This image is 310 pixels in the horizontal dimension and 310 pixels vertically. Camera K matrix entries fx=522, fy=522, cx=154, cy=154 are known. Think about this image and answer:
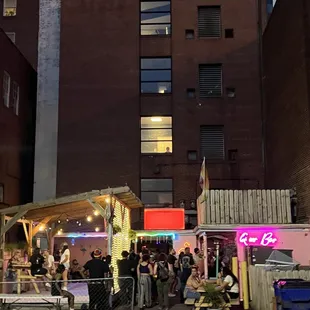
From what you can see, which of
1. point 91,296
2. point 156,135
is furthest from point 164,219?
point 91,296

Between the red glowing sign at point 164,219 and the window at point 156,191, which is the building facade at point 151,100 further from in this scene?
the red glowing sign at point 164,219

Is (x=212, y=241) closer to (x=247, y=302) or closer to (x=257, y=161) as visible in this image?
(x=257, y=161)

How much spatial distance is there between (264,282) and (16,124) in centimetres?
1592

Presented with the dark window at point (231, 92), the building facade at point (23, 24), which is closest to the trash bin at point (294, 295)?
the dark window at point (231, 92)

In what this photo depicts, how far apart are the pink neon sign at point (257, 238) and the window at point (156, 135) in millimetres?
8499

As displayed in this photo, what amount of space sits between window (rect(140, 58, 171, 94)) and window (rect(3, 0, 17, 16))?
8.08 m

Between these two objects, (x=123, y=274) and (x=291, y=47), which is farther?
(x=291, y=47)

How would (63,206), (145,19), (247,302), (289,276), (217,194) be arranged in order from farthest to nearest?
(145,19) → (217,194) → (63,206) → (247,302) → (289,276)

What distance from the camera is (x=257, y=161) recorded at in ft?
83.9

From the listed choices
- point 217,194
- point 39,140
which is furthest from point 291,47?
point 39,140

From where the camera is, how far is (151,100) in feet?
86.5

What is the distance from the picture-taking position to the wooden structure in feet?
52.4

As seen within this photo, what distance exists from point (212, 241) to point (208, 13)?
38.8 ft

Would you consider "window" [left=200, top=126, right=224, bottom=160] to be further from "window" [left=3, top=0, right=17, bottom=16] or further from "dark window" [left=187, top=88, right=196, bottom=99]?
"window" [left=3, top=0, right=17, bottom=16]
